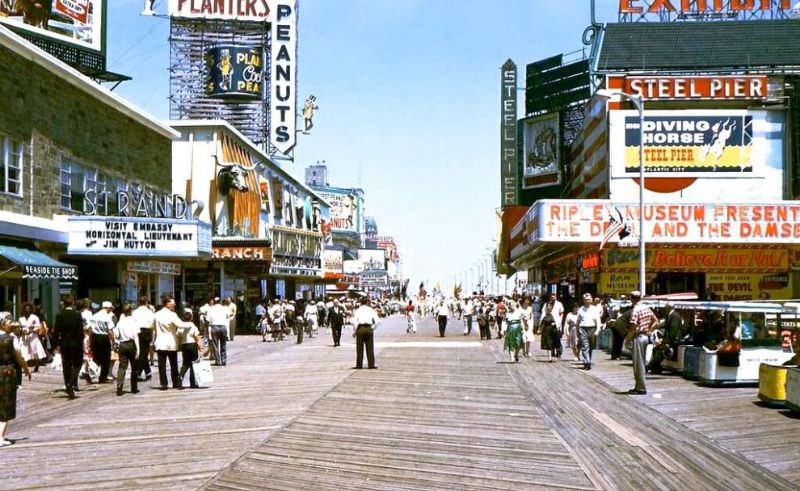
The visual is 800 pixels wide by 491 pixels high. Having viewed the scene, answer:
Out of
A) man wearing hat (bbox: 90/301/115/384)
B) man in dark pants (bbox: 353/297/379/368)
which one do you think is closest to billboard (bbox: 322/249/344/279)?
man in dark pants (bbox: 353/297/379/368)

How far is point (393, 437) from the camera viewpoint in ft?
40.5

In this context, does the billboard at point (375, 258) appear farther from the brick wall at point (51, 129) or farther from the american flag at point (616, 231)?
the brick wall at point (51, 129)

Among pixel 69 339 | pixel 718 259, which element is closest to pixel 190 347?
pixel 69 339

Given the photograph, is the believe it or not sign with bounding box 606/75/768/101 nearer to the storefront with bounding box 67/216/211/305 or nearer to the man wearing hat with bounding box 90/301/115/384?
the storefront with bounding box 67/216/211/305

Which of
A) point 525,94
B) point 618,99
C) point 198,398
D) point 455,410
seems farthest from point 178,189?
point 525,94

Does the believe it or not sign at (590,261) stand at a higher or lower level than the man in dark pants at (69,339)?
higher

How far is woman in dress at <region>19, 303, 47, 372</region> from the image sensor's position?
2241 centimetres

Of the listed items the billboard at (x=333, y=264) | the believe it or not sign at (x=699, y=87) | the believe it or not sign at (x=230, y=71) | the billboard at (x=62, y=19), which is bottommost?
the billboard at (x=333, y=264)

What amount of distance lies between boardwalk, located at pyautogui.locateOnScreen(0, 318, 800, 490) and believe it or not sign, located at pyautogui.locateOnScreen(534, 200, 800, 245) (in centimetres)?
2906

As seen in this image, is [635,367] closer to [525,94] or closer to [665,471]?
[665,471]

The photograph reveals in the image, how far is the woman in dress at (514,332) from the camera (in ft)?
84.7

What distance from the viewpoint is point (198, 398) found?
17.5 meters

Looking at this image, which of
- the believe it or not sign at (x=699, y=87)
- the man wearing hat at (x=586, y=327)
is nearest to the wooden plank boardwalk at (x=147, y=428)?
the man wearing hat at (x=586, y=327)

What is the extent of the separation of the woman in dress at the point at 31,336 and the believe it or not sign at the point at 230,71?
44.6 meters
